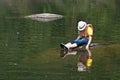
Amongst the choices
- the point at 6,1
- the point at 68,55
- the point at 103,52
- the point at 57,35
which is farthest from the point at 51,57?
the point at 6,1

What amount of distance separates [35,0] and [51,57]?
4656cm

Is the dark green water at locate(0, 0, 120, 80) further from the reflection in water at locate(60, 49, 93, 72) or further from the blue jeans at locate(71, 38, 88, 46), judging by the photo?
the blue jeans at locate(71, 38, 88, 46)

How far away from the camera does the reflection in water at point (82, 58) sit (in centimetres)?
2092

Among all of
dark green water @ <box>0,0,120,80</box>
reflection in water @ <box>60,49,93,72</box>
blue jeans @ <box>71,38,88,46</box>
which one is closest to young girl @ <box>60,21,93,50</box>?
blue jeans @ <box>71,38,88,46</box>

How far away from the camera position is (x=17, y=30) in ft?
111

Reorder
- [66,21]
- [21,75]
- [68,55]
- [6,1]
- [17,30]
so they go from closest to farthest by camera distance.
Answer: [21,75] < [68,55] < [17,30] < [66,21] < [6,1]

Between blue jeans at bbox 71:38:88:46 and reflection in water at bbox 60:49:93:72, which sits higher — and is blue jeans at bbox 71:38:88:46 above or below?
above

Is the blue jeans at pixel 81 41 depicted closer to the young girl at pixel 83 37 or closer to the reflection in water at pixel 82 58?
the young girl at pixel 83 37

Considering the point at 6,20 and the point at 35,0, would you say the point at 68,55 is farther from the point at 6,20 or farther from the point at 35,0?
the point at 35,0

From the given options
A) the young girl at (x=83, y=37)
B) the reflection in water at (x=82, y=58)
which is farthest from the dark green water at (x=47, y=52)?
the young girl at (x=83, y=37)

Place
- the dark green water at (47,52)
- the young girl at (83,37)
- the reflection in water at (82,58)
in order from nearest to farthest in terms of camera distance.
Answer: the dark green water at (47,52) < the reflection in water at (82,58) < the young girl at (83,37)

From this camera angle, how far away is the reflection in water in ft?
68.6

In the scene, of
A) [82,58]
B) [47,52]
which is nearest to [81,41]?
[47,52]

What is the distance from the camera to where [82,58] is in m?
22.9
